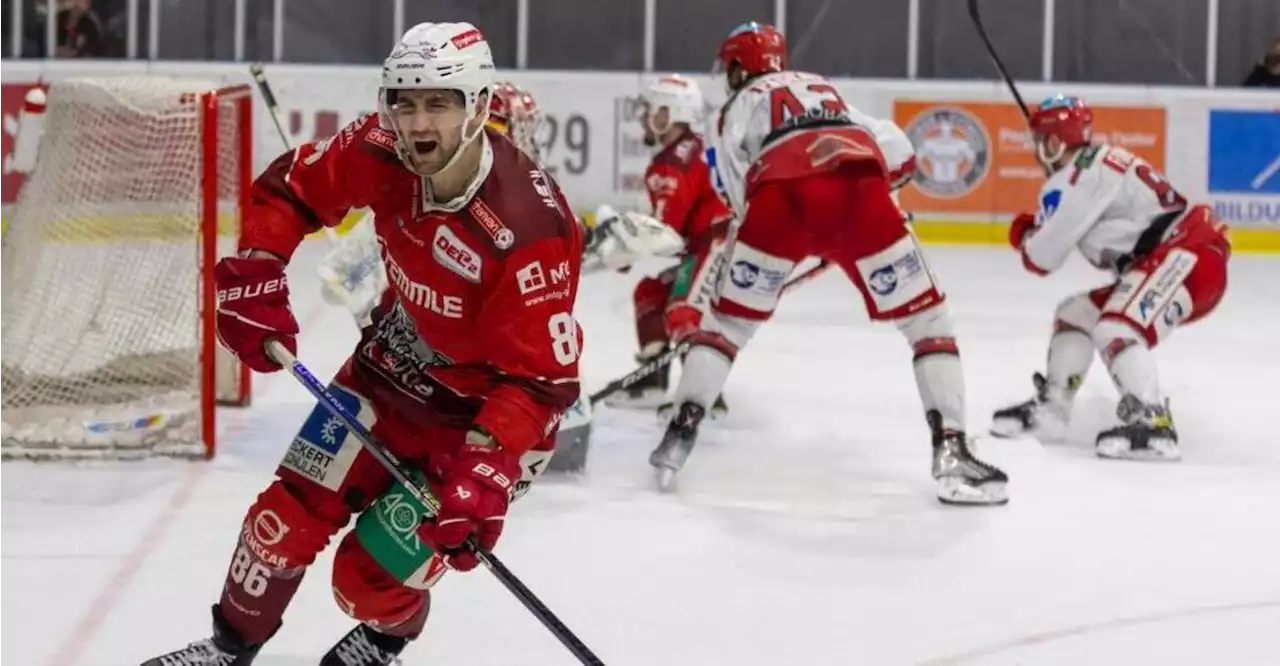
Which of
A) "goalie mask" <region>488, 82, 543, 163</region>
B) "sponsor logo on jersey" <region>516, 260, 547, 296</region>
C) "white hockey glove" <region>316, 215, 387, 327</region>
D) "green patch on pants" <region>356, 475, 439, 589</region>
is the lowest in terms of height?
"green patch on pants" <region>356, 475, 439, 589</region>

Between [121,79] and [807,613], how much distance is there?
2381 millimetres

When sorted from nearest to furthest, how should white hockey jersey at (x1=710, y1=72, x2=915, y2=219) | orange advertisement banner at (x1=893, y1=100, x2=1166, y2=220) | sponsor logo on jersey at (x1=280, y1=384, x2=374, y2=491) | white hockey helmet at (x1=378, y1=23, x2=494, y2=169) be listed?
white hockey helmet at (x1=378, y1=23, x2=494, y2=169) → sponsor logo on jersey at (x1=280, y1=384, x2=374, y2=491) → white hockey jersey at (x1=710, y1=72, x2=915, y2=219) → orange advertisement banner at (x1=893, y1=100, x2=1166, y2=220)

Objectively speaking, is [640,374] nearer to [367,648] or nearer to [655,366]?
[655,366]

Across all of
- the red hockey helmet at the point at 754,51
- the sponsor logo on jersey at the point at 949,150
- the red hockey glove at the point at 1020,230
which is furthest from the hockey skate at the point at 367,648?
the sponsor logo on jersey at the point at 949,150

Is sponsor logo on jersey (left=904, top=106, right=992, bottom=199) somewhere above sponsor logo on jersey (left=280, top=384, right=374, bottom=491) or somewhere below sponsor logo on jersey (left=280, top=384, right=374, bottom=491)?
above

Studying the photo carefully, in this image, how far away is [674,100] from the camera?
6055 millimetres

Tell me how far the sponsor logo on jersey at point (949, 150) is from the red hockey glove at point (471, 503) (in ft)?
22.2

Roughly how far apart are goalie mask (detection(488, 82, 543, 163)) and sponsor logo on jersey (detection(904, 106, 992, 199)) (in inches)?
176

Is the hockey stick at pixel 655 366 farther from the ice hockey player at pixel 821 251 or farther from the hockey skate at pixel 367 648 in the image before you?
the hockey skate at pixel 367 648

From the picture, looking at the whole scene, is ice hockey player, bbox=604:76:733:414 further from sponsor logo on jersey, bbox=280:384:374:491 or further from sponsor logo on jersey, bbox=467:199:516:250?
sponsor logo on jersey, bbox=467:199:516:250

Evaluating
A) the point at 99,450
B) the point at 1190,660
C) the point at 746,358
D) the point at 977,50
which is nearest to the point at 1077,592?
the point at 1190,660

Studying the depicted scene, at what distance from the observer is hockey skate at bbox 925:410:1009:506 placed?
4852 millimetres

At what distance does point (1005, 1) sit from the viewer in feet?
33.8

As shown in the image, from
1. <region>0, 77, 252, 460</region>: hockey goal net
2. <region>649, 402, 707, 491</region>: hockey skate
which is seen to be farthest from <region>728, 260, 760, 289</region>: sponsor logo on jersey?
<region>0, 77, 252, 460</region>: hockey goal net
